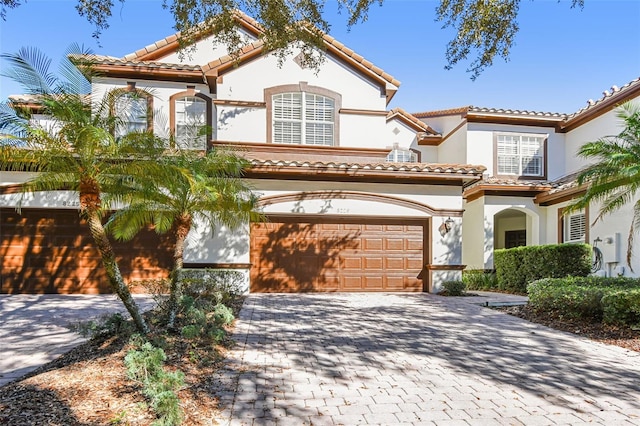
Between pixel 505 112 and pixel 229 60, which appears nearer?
pixel 229 60

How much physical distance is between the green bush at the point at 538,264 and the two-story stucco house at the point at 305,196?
1.92 metres

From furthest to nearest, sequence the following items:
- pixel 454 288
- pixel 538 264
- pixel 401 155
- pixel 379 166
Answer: pixel 401 155 → pixel 538 264 → pixel 379 166 → pixel 454 288

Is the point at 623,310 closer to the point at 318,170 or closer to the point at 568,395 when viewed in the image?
the point at 568,395

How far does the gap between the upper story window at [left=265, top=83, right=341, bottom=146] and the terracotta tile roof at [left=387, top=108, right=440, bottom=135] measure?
18.5 feet

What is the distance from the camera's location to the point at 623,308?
729 cm

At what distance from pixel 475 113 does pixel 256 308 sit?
13361mm

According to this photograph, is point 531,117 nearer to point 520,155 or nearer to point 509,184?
point 520,155

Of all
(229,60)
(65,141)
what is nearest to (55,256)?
(229,60)

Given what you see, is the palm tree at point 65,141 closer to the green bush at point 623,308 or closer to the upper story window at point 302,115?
the green bush at point 623,308

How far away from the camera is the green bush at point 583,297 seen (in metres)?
7.40

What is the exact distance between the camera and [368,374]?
16.5 feet

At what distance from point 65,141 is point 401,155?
16858 mm

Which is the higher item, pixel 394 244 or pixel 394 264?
pixel 394 244

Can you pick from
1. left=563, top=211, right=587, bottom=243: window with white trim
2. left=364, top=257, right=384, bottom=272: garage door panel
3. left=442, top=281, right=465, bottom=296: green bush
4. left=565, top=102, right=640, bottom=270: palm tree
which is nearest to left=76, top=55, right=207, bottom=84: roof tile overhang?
left=364, top=257, right=384, bottom=272: garage door panel
